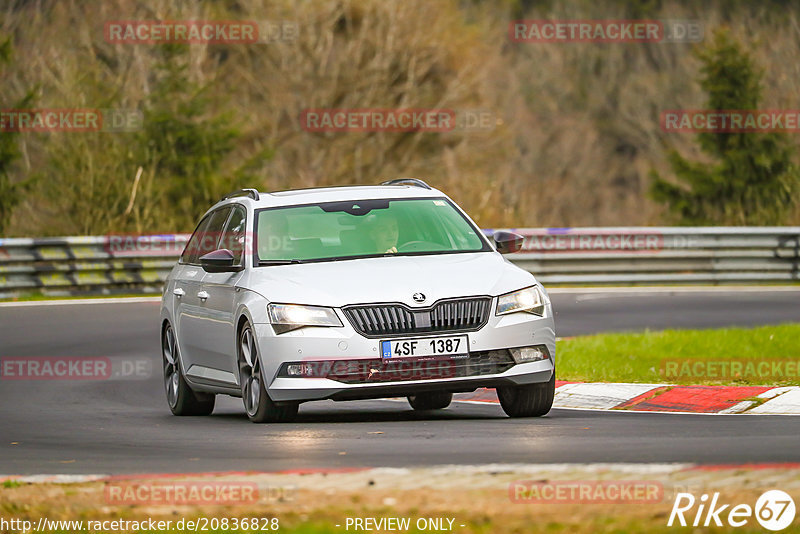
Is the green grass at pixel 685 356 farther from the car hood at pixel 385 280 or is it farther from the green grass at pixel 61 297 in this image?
the green grass at pixel 61 297

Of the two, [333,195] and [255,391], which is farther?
[333,195]

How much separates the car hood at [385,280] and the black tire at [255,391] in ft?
1.24

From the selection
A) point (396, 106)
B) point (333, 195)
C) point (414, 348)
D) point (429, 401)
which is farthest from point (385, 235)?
point (396, 106)

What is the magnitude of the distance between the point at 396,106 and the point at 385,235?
108 ft

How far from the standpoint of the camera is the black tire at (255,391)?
35.9 ft

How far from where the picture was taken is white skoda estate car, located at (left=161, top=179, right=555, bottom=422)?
10.5 metres

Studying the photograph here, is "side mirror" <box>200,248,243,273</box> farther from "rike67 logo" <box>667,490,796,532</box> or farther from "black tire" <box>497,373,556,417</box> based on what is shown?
"rike67 logo" <box>667,490,796,532</box>

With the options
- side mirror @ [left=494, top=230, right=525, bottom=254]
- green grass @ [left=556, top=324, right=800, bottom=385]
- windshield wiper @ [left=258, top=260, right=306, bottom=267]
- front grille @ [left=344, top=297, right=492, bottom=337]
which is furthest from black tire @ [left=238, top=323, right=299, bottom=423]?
green grass @ [left=556, top=324, right=800, bottom=385]

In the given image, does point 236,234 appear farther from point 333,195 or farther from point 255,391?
point 255,391

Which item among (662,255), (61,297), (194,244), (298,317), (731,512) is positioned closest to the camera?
(731,512)

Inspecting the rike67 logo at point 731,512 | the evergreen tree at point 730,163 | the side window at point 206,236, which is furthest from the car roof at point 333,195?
the evergreen tree at point 730,163

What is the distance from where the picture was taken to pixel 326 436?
401 inches

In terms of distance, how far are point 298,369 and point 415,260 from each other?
1207 mm

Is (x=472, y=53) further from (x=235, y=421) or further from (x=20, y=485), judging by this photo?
(x=20, y=485)
